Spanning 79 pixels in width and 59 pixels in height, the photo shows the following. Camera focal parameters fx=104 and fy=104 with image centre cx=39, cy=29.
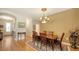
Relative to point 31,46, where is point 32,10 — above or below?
above

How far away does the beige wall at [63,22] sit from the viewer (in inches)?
88.9

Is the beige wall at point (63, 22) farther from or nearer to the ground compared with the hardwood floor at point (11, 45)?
farther from the ground

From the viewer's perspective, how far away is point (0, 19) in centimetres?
226

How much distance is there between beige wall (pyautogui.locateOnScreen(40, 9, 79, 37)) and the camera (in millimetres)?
2258

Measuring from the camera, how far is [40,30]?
7.63 ft

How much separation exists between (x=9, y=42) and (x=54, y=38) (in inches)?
39.2

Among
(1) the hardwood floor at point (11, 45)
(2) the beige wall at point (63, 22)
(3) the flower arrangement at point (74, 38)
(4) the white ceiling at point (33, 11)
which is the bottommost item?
(1) the hardwood floor at point (11, 45)

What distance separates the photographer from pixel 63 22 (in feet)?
7.55

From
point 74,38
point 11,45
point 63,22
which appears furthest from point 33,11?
point 74,38

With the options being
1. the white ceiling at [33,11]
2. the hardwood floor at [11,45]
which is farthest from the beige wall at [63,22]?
the hardwood floor at [11,45]

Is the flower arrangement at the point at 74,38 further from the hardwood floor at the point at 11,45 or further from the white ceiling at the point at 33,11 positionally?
the hardwood floor at the point at 11,45
